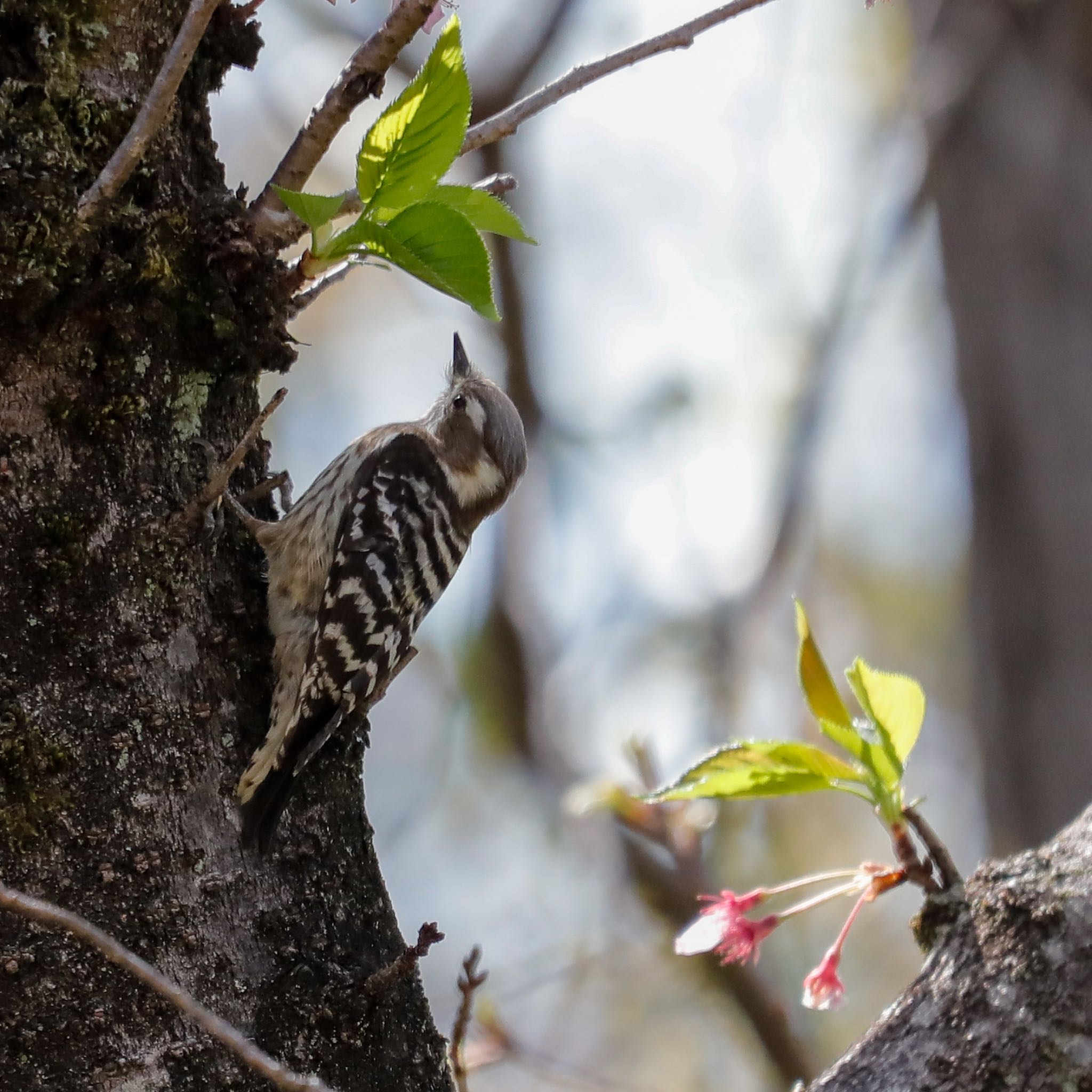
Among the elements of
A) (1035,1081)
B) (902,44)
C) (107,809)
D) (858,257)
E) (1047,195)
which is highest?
(902,44)

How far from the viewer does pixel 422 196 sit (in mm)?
2088

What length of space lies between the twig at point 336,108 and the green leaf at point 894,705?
4.30ft

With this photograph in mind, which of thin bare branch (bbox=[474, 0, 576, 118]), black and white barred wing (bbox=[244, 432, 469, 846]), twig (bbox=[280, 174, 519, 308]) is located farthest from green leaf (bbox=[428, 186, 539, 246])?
thin bare branch (bbox=[474, 0, 576, 118])

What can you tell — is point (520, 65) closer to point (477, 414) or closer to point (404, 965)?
point (477, 414)

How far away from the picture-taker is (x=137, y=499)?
208 cm

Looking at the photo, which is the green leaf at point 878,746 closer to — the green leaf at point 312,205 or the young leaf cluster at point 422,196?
the young leaf cluster at point 422,196

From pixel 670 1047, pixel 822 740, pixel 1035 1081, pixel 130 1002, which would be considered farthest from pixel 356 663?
pixel 670 1047

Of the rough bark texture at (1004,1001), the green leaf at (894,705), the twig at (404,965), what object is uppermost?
the green leaf at (894,705)

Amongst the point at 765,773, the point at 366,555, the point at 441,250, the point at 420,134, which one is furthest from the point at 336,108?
the point at 366,555

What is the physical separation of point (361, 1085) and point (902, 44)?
341 inches

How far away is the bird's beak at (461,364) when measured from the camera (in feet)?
14.9

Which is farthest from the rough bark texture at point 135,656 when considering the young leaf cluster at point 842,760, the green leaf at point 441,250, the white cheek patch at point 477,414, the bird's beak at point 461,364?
the bird's beak at point 461,364

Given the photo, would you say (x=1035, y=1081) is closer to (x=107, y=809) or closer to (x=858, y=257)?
(x=107, y=809)

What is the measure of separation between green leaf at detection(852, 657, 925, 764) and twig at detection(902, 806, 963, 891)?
115 mm
